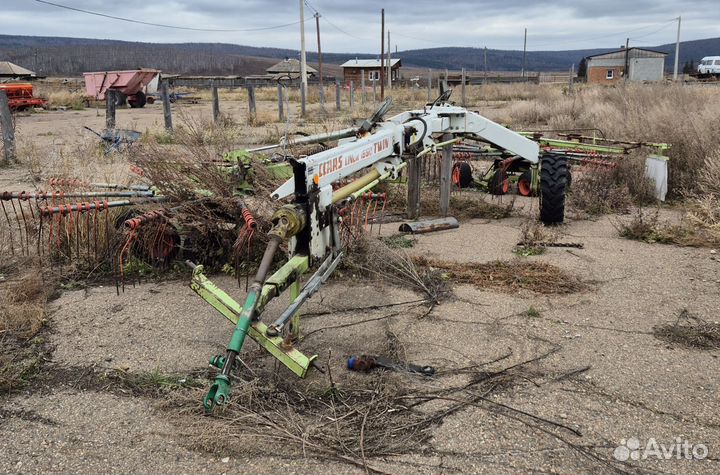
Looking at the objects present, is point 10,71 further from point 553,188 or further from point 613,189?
point 553,188

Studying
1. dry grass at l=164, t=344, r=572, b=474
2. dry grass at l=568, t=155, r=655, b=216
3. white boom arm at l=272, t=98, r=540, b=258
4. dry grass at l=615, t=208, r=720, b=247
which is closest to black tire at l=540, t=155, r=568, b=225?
white boom arm at l=272, t=98, r=540, b=258

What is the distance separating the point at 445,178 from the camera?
782 cm

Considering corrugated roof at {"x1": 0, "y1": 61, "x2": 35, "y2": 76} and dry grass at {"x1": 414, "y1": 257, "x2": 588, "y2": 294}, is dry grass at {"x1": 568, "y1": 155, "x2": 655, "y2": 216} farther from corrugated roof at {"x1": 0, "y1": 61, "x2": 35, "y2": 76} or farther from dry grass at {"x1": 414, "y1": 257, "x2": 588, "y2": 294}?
corrugated roof at {"x1": 0, "y1": 61, "x2": 35, "y2": 76}

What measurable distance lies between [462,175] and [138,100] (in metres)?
25.4

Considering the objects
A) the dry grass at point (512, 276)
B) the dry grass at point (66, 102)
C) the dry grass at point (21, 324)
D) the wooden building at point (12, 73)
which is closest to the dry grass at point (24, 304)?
the dry grass at point (21, 324)

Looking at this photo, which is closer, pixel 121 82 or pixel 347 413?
pixel 347 413

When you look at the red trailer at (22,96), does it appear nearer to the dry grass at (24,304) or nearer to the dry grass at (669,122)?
the dry grass at (669,122)

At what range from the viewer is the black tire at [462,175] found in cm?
983

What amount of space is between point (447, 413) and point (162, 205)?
11.1 ft

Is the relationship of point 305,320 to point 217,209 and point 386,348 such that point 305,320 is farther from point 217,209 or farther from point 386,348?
point 217,209

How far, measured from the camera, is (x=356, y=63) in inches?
2832

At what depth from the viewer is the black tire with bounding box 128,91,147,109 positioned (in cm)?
3112

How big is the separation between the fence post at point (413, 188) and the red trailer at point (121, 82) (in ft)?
84.2

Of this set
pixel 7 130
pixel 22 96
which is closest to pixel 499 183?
pixel 7 130
